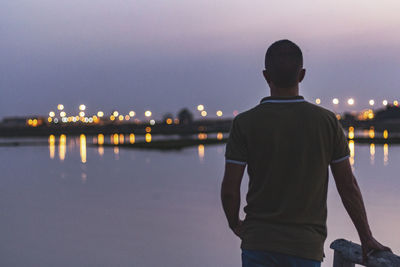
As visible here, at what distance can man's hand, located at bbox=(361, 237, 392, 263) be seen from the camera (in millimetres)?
2826

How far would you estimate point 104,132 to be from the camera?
121m

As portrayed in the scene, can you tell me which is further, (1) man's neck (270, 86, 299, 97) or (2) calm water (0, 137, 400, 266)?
(2) calm water (0, 137, 400, 266)

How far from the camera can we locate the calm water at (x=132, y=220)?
919cm

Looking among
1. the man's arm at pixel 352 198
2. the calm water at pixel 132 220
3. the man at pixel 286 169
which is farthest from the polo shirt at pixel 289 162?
the calm water at pixel 132 220

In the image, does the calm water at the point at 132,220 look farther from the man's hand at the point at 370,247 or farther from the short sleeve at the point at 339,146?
the short sleeve at the point at 339,146

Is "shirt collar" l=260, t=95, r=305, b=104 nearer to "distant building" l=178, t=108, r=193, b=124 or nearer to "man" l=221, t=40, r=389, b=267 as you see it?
"man" l=221, t=40, r=389, b=267

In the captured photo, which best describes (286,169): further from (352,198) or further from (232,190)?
(352,198)

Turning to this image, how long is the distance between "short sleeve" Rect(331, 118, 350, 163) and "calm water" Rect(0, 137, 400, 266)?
632 cm

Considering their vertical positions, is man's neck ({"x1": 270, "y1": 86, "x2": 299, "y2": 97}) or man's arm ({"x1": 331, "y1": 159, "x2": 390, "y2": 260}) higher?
man's neck ({"x1": 270, "y1": 86, "x2": 299, "y2": 97})

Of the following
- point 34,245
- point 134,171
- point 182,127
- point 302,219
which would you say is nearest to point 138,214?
point 34,245

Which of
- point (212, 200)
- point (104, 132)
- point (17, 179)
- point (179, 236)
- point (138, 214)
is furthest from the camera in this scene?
point (104, 132)

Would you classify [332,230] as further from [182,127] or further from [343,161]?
[182,127]

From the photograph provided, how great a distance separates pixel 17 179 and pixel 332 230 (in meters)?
16.5

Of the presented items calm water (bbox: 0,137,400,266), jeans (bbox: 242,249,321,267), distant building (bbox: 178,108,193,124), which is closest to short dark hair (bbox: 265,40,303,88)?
jeans (bbox: 242,249,321,267)
